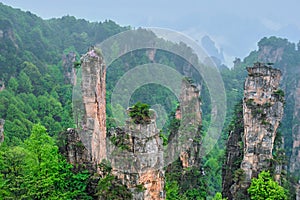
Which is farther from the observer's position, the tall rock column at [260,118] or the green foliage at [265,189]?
the tall rock column at [260,118]

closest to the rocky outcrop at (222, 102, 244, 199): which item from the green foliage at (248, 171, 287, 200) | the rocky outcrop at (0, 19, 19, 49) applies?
the green foliage at (248, 171, 287, 200)

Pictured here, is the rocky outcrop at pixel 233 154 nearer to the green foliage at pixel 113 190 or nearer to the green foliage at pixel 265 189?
the green foliage at pixel 265 189

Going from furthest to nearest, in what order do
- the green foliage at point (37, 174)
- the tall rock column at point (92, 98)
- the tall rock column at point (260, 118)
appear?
the tall rock column at point (260, 118) → the tall rock column at point (92, 98) → the green foliage at point (37, 174)

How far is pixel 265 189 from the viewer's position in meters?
21.9

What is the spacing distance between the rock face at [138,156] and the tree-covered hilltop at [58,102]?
1.75 feet

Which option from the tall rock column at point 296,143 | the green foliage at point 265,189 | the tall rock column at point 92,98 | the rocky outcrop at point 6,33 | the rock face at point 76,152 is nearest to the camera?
the rock face at point 76,152

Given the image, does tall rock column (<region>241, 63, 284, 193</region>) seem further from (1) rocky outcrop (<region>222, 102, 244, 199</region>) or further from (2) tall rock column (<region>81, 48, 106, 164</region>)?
(2) tall rock column (<region>81, 48, 106, 164</region>)

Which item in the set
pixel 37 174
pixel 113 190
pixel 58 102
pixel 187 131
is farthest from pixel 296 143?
pixel 113 190

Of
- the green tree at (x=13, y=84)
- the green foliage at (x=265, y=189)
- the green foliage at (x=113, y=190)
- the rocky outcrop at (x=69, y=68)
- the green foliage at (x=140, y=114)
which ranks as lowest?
the green foliage at (x=265, y=189)

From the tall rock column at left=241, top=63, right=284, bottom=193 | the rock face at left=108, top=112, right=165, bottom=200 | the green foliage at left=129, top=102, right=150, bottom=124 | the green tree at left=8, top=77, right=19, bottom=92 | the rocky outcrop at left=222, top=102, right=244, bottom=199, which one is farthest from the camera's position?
the green tree at left=8, top=77, right=19, bottom=92

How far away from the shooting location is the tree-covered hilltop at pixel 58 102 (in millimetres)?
18109

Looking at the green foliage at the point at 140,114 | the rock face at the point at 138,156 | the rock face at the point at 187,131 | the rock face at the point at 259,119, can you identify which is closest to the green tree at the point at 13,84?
the rock face at the point at 187,131

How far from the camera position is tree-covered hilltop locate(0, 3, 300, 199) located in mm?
18109

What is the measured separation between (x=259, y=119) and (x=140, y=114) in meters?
10.9
